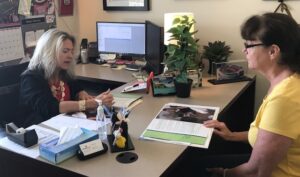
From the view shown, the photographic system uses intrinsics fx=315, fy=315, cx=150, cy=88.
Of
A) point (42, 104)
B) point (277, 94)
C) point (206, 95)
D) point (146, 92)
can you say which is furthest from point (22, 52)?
point (277, 94)

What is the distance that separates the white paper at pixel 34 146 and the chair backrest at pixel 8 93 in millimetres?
628

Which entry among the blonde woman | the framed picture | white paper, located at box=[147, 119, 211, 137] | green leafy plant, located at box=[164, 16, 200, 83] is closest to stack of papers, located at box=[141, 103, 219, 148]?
white paper, located at box=[147, 119, 211, 137]

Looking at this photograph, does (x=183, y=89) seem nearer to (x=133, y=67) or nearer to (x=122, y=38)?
(x=133, y=67)

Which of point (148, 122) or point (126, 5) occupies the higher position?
point (126, 5)

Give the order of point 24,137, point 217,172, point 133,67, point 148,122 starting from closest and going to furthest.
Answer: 1. point 24,137
2. point 217,172
3. point 148,122
4. point 133,67

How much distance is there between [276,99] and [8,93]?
175 centimetres

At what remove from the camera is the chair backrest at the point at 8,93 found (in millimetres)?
2141

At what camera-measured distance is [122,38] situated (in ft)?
10.2

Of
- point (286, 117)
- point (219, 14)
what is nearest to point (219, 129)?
point (286, 117)

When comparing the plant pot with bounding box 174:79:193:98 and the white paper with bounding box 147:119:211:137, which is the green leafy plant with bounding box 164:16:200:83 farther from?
the white paper with bounding box 147:119:211:137

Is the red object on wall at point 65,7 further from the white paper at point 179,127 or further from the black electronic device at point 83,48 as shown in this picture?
the white paper at point 179,127

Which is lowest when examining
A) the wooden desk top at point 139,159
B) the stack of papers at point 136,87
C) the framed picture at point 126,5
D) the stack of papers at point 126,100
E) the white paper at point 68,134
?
the wooden desk top at point 139,159

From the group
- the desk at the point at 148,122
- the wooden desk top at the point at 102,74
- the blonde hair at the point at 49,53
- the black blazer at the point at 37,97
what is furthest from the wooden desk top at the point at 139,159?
the wooden desk top at the point at 102,74

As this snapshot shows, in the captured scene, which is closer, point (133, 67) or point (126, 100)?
point (126, 100)
